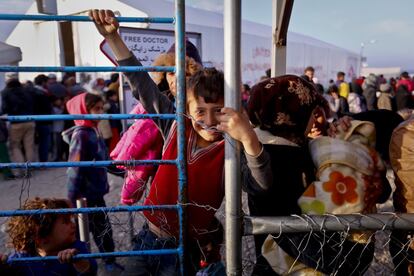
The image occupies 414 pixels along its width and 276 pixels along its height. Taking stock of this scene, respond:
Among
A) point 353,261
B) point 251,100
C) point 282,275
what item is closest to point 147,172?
point 251,100

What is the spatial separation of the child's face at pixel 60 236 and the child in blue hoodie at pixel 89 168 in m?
0.81

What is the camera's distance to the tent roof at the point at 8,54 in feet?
14.3

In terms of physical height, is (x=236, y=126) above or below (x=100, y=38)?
below

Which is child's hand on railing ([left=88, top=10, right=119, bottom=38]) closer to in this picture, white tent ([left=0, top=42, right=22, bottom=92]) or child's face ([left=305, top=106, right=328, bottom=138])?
child's face ([left=305, top=106, right=328, bottom=138])

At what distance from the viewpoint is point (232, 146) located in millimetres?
1092

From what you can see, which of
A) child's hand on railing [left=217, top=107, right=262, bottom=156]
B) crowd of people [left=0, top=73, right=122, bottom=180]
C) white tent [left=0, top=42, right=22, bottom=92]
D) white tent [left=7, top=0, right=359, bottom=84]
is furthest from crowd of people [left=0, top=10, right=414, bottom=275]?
white tent [left=7, top=0, right=359, bottom=84]

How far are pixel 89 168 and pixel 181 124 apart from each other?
66.9 inches

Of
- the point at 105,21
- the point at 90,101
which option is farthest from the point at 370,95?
the point at 105,21

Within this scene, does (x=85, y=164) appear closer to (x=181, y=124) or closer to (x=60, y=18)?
(x=181, y=124)

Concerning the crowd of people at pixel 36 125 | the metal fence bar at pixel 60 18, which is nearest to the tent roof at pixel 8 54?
the crowd of people at pixel 36 125

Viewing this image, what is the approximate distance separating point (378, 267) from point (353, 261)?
1.76 meters

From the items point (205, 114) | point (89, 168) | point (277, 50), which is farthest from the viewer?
point (89, 168)

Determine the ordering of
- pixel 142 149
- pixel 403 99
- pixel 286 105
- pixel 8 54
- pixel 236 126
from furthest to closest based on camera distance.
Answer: pixel 403 99, pixel 8 54, pixel 142 149, pixel 286 105, pixel 236 126

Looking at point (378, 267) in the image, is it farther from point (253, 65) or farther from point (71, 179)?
point (253, 65)
